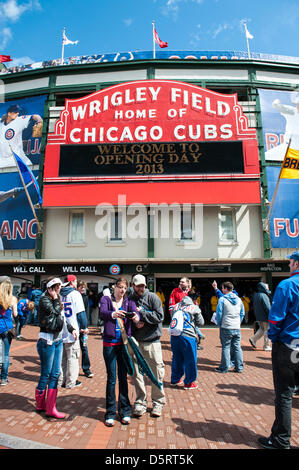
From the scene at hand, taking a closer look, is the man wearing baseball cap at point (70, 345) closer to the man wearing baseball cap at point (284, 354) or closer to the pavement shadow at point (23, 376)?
the pavement shadow at point (23, 376)

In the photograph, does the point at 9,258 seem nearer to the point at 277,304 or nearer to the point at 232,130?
the point at 232,130

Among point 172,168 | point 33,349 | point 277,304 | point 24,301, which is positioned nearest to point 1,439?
point 277,304

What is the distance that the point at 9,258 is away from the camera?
1647 centimetres

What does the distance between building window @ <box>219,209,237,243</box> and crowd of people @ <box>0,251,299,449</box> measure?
30.3 feet

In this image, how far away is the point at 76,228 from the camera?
53.5 feet

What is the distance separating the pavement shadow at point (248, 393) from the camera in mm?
4852

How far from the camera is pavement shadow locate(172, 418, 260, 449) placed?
3.43 m

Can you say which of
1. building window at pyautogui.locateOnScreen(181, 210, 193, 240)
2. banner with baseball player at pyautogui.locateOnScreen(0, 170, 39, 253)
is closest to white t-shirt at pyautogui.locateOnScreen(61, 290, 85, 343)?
building window at pyautogui.locateOnScreen(181, 210, 193, 240)

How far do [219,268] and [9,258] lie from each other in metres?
11.8

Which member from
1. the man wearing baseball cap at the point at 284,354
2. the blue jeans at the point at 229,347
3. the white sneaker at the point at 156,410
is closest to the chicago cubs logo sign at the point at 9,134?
the blue jeans at the point at 229,347

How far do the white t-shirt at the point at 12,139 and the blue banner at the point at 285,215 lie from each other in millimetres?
15093

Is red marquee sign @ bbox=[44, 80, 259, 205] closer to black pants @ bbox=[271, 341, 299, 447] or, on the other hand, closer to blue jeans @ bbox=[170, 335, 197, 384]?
blue jeans @ bbox=[170, 335, 197, 384]

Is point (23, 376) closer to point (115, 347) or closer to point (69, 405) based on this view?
point (69, 405)

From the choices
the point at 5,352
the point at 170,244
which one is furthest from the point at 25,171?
the point at 5,352
